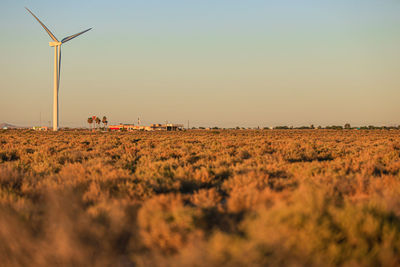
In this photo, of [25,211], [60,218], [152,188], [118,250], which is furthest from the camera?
[152,188]

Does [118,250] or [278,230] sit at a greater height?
[278,230]

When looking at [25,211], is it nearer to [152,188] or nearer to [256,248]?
[152,188]

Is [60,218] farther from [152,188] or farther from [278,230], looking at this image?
[278,230]

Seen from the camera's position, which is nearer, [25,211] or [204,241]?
[204,241]

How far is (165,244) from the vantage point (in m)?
3.93

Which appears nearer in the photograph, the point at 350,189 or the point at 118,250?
the point at 118,250

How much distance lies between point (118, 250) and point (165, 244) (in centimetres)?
61

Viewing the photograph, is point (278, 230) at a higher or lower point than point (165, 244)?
higher

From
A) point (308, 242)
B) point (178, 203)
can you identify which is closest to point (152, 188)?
point (178, 203)

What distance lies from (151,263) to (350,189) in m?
5.10

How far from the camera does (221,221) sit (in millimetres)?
4633

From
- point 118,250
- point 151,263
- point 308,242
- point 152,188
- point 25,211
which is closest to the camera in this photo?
point 151,263

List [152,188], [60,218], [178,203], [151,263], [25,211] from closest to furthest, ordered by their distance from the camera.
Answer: [151,263]
[60,218]
[25,211]
[178,203]
[152,188]

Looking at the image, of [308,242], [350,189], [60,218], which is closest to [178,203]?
[60,218]
